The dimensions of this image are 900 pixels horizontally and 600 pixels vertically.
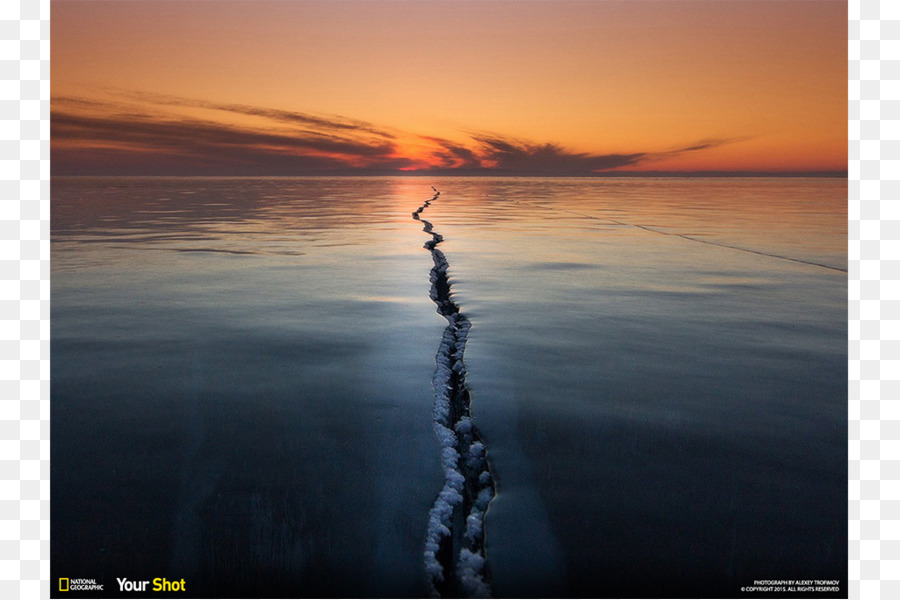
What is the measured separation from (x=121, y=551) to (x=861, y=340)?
3.87 meters

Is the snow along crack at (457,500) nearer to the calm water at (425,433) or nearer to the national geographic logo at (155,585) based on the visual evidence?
the calm water at (425,433)

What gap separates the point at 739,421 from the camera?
3.02 m

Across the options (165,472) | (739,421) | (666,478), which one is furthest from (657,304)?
(165,472)

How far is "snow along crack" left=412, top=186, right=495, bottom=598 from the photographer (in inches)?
77.9

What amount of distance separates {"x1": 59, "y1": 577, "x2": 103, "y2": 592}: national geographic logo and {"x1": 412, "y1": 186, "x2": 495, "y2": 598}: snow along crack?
103cm

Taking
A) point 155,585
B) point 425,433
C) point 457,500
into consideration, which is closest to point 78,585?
point 155,585

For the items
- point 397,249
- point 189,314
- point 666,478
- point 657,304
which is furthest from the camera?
point 397,249

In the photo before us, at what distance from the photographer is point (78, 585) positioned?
205 cm

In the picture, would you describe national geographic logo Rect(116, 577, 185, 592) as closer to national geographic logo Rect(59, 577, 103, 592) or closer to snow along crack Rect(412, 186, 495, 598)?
national geographic logo Rect(59, 577, 103, 592)

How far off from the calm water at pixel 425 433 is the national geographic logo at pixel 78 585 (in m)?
0.02

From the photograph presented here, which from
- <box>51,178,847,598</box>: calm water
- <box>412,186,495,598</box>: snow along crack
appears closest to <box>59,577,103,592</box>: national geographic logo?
<box>51,178,847,598</box>: calm water

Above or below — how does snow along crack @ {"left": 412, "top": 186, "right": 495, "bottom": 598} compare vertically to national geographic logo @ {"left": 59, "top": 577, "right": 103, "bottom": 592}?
above

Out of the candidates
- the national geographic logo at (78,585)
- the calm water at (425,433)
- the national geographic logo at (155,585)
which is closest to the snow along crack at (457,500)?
the calm water at (425,433)

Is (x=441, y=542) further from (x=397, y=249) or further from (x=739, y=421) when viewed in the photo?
(x=397, y=249)
